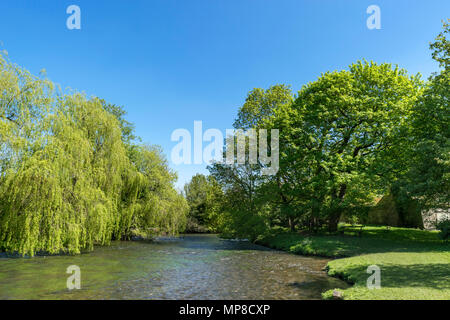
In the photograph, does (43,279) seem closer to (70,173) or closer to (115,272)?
(115,272)

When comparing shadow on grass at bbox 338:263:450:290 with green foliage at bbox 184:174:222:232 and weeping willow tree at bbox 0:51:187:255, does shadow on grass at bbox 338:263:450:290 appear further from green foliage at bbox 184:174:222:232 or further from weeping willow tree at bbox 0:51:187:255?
green foliage at bbox 184:174:222:232

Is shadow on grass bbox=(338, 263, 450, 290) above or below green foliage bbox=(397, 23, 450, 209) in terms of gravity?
below

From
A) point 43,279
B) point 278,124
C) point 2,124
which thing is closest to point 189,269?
point 43,279

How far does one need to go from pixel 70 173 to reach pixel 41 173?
2311 millimetres

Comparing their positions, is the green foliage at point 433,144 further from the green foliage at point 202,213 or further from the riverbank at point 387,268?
the green foliage at point 202,213

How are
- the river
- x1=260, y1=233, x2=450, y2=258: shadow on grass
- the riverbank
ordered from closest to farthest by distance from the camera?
the riverbank < the river < x1=260, y1=233, x2=450, y2=258: shadow on grass

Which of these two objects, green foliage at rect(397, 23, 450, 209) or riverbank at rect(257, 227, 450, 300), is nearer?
riverbank at rect(257, 227, 450, 300)

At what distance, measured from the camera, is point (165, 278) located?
588 inches

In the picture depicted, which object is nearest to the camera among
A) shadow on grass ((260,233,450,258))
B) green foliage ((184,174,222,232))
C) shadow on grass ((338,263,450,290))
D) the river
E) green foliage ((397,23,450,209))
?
shadow on grass ((338,263,450,290))

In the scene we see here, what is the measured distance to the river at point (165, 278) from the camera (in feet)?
38.8

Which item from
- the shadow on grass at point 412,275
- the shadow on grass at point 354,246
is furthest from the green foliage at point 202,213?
the shadow on grass at point 412,275

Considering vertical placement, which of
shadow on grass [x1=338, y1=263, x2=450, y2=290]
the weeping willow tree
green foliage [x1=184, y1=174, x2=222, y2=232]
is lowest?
green foliage [x1=184, y1=174, x2=222, y2=232]

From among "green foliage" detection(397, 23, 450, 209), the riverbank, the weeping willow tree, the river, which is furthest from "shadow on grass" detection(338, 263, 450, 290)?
the weeping willow tree

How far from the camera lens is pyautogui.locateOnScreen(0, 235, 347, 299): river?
11.8 m
